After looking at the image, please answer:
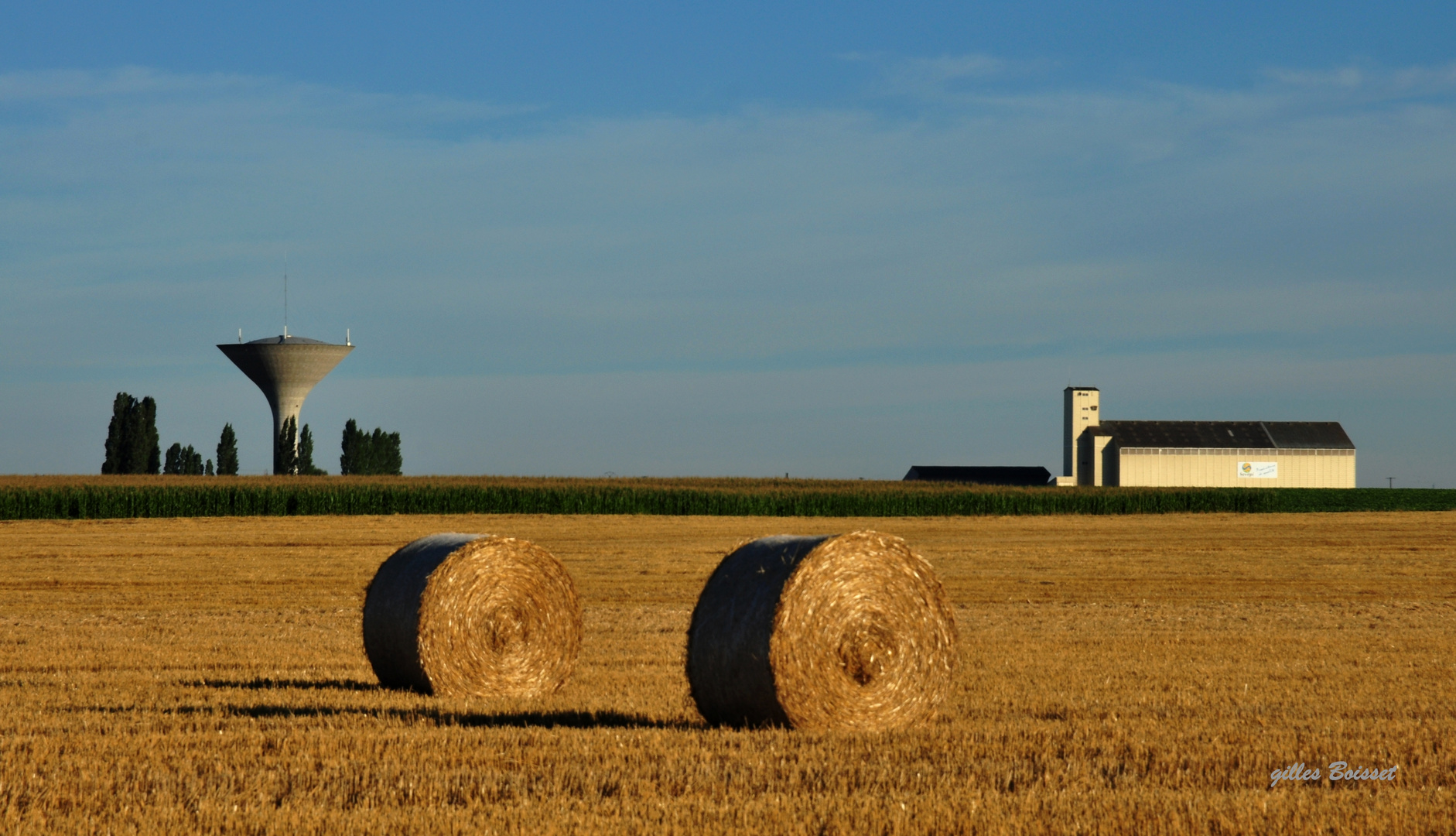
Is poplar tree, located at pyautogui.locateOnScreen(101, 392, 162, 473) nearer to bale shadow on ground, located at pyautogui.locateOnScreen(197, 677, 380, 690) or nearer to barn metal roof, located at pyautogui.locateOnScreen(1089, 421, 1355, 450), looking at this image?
barn metal roof, located at pyautogui.locateOnScreen(1089, 421, 1355, 450)

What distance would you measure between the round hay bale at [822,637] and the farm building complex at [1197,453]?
7323cm

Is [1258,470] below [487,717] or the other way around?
the other way around

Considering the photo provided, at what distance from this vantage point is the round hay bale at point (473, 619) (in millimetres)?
12609

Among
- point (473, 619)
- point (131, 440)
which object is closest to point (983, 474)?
point (131, 440)

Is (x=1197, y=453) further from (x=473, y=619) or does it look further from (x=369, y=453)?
(x=473, y=619)

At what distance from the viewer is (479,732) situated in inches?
369

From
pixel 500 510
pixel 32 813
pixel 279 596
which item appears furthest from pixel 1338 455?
pixel 32 813

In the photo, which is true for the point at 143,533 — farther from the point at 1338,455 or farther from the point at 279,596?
the point at 1338,455

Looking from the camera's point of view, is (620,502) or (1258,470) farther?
(1258,470)

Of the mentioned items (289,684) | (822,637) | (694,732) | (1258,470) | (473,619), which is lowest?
(289,684)

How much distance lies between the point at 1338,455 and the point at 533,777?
281ft

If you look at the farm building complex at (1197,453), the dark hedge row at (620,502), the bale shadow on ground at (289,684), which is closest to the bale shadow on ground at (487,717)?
the bale shadow on ground at (289,684)

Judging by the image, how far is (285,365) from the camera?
73438 mm

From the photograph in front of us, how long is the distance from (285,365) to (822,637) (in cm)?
6801
